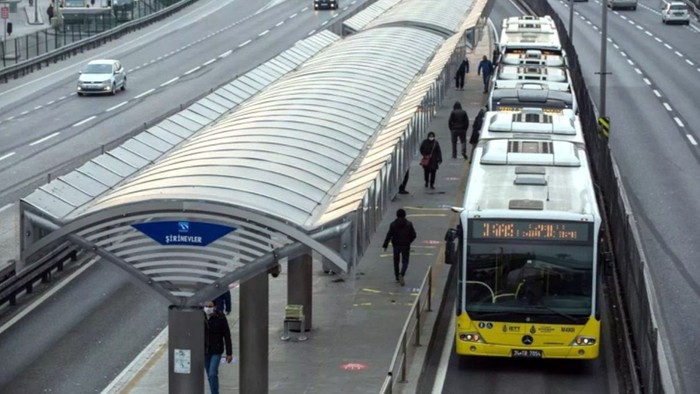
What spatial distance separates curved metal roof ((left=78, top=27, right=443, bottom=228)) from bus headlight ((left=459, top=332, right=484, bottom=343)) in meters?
2.95

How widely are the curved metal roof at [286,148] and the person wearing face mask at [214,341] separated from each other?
2091 mm

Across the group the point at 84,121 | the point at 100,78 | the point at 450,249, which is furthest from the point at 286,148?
the point at 100,78

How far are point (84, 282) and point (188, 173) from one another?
1131 centimetres

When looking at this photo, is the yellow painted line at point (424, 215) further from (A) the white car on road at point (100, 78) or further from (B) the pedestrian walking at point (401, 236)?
(A) the white car on road at point (100, 78)

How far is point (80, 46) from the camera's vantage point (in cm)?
7344

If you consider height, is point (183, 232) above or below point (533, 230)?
above

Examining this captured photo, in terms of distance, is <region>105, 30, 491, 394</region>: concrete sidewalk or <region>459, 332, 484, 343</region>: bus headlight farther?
<region>459, 332, 484, 343</region>: bus headlight

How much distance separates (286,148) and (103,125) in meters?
30.7

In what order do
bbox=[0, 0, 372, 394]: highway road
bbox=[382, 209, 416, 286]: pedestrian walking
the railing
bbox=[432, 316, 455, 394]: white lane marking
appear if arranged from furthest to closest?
bbox=[382, 209, 416, 286]: pedestrian walking < bbox=[0, 0, 372, 394]: highway road < bbox=[432, 316, 455, 394]: white lane marking < the railing

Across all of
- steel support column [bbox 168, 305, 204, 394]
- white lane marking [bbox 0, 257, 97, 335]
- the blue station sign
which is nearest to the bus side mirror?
steel support column [bbox 168, 305, 204, 394]

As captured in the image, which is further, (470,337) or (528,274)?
(470,337)

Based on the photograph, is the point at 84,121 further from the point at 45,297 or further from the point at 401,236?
the point at 401,236

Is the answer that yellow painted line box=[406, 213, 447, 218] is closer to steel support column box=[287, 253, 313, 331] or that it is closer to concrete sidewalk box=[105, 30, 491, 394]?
concrete sidewalk box=[105, 30, 491, 394]

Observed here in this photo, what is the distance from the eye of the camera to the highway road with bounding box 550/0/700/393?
86.5 feet
